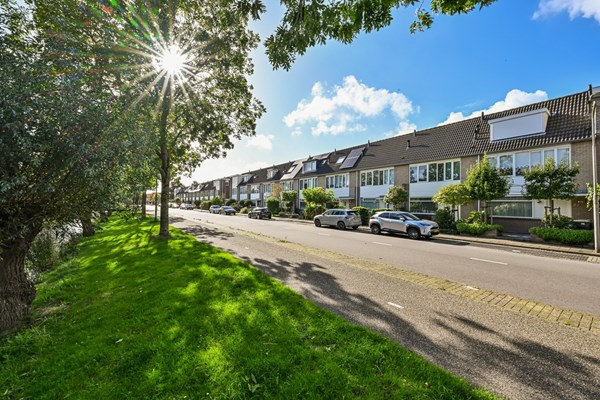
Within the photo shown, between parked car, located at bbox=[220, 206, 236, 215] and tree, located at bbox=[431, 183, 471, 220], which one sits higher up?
tree, located at bbox=[431, 183, 471, 220]

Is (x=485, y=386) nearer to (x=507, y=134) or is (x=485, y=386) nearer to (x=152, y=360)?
(x=152, y=360)

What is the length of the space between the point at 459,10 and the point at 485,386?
17.3ft

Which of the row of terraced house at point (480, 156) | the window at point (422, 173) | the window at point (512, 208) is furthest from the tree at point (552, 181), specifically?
the window at point (422, 173)

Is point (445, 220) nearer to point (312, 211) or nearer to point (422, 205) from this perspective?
point (422, 205)

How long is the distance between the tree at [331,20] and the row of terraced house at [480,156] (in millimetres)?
14030

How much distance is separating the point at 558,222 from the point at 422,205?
32.9 feet

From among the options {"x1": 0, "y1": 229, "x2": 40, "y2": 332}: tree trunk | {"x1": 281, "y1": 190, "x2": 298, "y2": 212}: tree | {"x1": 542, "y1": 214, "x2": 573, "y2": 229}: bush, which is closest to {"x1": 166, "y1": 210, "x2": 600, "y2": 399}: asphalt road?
{"x1": 0, "y1": 229, "x2": 40, "y2": 332}: tree trunk

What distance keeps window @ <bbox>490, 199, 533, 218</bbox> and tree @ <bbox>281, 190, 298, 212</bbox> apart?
24.7 m

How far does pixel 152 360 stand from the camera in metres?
3.35

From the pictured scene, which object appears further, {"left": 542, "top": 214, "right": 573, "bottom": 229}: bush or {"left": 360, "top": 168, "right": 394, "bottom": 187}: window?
{"left": 360, "top": 168, "right": 394, "bottom": 187}: window

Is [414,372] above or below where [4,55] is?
below

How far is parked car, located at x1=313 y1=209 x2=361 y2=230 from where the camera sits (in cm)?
2223

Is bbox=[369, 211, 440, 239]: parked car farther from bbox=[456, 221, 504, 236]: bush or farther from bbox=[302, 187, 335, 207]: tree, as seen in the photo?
bbox=[302, 187, 335, 207]: tree

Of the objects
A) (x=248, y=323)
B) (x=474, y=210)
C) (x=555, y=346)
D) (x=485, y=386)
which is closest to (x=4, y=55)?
(x=248, y=323)
